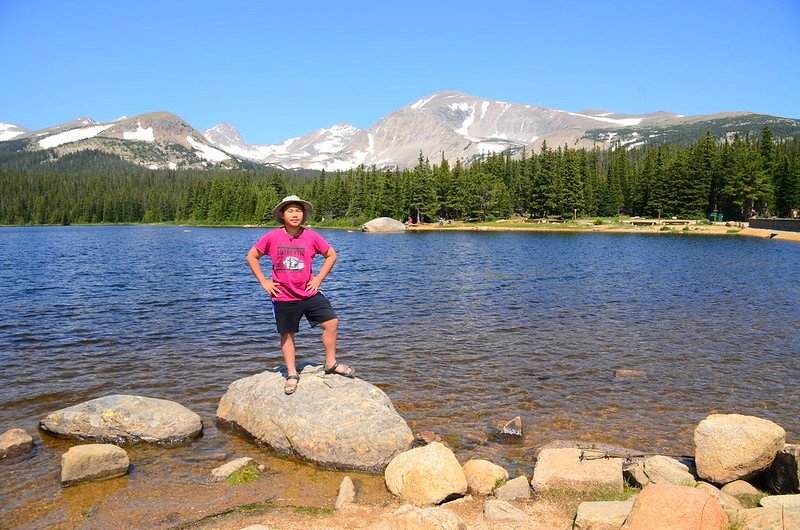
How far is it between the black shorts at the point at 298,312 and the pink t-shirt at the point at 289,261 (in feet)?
0.41

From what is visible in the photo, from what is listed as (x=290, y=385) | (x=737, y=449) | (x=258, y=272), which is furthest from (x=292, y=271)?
(x=737, y=449)

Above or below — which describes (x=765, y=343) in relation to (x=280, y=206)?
below

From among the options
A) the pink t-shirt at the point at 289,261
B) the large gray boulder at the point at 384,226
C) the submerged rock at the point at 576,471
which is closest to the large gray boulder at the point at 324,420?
the pink t-shirt at the point at 289,261

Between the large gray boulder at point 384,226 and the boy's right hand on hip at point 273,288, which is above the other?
the large gray boulder at point 384,226

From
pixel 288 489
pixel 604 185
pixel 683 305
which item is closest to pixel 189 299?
pixel 288 489

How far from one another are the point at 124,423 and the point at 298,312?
3.89 metres

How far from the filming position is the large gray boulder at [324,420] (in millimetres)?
9117

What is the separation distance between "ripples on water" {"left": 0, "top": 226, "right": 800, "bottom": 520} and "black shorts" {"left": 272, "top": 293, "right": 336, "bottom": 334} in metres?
2.64

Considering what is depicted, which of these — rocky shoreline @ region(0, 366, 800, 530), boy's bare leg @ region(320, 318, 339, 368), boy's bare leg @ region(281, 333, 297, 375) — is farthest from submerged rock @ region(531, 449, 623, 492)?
boy's bare leg @ region(281, 333, 297, 375)

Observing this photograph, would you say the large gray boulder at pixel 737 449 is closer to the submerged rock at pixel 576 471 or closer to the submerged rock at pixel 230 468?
the submerged rock at pixel 576 471

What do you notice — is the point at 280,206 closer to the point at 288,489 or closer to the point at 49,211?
the point at 288,489

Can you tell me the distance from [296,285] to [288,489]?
3.38 metres

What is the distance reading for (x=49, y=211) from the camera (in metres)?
184

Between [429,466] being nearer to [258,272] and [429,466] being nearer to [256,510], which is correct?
[256,510]
